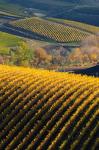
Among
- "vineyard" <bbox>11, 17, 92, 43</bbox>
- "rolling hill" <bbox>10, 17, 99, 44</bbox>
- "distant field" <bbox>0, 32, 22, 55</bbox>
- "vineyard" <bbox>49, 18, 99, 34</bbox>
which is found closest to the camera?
"distant field" <bbox>0, 32, 22, 55</bbox>

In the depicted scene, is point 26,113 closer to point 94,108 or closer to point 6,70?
point 94,108

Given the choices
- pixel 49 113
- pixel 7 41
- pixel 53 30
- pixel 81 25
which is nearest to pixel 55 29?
pixel 53 30

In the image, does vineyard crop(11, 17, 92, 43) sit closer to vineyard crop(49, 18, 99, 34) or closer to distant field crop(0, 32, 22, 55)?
vineyard crop(49, 18, 99, 34)

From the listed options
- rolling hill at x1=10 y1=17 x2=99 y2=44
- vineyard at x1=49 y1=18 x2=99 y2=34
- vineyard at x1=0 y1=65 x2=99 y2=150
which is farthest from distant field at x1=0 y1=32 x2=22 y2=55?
vineyard at x1=0 y1=65 x2=99 y2=150

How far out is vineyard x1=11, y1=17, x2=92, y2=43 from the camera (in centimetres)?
15850

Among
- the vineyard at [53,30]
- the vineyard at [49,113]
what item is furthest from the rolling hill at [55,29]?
the vineyard at [49,113]

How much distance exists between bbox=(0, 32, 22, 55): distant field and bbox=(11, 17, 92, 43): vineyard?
15.1 meters

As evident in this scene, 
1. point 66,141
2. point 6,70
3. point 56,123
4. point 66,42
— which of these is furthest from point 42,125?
point 66,42

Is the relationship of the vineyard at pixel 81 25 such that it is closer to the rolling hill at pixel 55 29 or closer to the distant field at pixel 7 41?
the rolling hill at pixel 55 29

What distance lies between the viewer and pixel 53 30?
537ft

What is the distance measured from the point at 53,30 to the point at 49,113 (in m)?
143

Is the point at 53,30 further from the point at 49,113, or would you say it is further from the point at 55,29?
the point at 49,113

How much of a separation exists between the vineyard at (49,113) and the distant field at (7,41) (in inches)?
4020

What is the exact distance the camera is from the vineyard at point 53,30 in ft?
520
